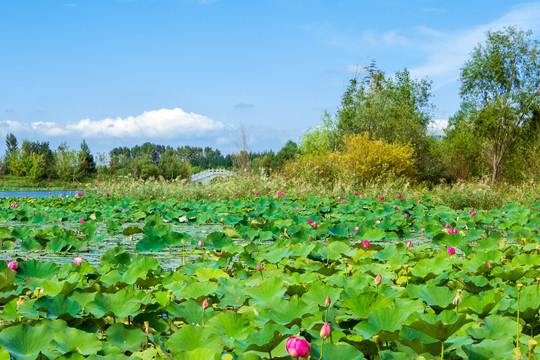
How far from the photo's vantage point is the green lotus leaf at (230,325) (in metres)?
1.36

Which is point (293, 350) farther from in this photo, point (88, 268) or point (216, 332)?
point (88, 268)

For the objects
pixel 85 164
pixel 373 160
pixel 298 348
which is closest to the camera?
pixel 298 348

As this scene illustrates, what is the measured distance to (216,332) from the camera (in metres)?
1.37

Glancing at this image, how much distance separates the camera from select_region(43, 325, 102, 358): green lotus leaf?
123cm

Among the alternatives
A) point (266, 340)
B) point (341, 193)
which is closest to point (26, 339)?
point (266, 340)

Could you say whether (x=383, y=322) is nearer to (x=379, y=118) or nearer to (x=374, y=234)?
(x=374, y=234)

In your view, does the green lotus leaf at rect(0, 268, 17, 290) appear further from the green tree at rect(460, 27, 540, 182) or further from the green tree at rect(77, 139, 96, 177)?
the green tree at rect(77, 139, 96, 177)

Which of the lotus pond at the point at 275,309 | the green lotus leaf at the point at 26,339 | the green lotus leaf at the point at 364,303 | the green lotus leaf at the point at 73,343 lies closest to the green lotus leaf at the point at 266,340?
the lotus pond at the point at 275,309

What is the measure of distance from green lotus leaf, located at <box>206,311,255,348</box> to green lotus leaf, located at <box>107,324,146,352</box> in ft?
0.76

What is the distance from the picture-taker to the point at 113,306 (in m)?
1.50

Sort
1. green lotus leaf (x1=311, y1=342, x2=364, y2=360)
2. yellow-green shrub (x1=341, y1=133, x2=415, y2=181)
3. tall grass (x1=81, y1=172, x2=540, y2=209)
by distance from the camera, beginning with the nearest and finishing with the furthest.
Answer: green lotus leaf (x1=311, y1=342, x2=364, y2=360) → tall grass (x1=81, y1=172, x2=540, y2=209) → yellow-green shrub (x1=341, y1=133, x2=415, y2=181)

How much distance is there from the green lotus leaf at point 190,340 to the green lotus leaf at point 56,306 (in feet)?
1.68

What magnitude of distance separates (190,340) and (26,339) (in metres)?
0.48

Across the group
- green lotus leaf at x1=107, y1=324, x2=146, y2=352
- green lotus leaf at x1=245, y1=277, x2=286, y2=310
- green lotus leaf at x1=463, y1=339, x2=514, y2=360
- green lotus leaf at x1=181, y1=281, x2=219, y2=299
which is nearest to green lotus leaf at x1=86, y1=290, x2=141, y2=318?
green lotus leaf at x1=107, y1=324, x2=146, y2=352
